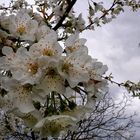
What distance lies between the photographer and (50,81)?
1.68 meters

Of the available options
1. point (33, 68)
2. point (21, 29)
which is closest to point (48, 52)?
point (33, 68)

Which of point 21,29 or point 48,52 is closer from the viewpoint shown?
point 48,52

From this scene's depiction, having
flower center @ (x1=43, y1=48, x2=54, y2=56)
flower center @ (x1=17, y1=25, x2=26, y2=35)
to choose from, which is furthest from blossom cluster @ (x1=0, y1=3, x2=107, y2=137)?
flower center @ (x1=17, y1=25, x2=26, y2=35)

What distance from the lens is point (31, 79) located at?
167cm

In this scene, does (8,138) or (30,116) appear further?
(8,138)

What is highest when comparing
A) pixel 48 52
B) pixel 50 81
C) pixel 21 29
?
pixel 21 29

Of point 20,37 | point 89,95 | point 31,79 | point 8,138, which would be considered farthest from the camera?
point 8,138

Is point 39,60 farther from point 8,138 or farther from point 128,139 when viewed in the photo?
point 128,139

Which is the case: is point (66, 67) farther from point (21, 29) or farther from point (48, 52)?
point (21, 29)

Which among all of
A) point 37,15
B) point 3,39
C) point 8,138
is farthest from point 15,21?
point 8,138

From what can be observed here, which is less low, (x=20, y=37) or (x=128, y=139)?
(x=128, y=139)

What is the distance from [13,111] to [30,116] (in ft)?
0.25

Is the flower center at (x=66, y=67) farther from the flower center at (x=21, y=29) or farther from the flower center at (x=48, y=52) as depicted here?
the flower center at (x=21, y=29)

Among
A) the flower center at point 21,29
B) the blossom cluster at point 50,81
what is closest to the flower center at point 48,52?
the blossom cluster at point 50,81
